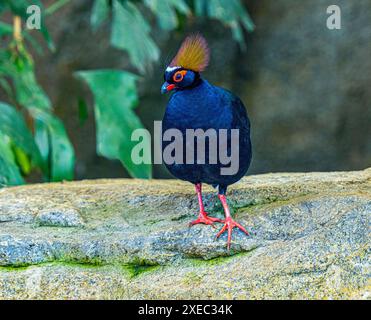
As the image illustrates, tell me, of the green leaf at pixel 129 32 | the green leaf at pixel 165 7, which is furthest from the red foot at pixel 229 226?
the green leaf at pixel 165 7

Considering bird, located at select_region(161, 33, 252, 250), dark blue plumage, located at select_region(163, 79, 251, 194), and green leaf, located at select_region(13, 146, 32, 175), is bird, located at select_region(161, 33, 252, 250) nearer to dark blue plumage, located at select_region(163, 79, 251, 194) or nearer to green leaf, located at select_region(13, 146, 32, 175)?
dark blue plumage, located at select_region(163, 79, 251, 194)

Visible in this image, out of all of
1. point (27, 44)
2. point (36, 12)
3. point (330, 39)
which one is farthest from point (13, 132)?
point (330, 39)

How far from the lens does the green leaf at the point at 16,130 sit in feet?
15.4

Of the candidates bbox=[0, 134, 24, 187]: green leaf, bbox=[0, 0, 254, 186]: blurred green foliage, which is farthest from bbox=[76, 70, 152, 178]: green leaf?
bbox=[0, 134, 24, 187]: green leaf

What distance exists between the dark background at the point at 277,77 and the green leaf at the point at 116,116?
202 cm

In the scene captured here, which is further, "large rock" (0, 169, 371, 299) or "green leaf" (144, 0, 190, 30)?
"green leaf" (144, 0, 190, 30)

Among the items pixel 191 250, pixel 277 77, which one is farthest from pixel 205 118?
pixel 277 77

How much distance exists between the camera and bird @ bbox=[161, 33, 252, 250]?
315 centimetres

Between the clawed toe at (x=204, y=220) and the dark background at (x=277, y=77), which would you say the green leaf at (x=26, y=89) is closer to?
the dark background at (x=277, y=77)

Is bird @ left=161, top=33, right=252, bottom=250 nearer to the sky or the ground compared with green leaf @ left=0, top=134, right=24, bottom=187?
nearer to the sky

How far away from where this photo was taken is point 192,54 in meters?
3.14

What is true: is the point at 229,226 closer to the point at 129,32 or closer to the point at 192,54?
the point at 192,54

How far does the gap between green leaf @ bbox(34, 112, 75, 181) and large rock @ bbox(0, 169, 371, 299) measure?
1.44 meters

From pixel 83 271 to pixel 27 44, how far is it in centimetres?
497
